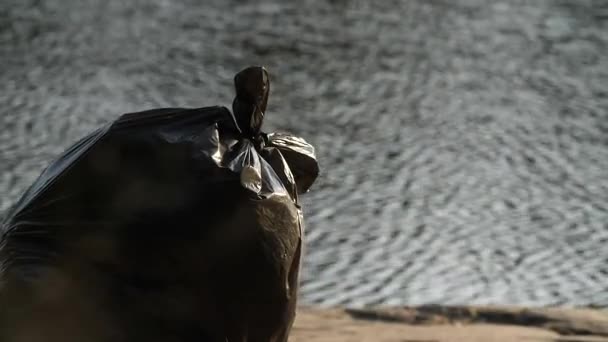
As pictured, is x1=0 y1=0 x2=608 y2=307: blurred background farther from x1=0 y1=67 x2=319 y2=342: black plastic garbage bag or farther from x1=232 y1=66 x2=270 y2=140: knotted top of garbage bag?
Answer: x1=0 y1=67 x2=319 y2=342: black plastic garbage bag

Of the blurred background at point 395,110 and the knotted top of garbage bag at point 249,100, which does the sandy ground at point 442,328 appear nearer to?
the blurred background at point 395,110

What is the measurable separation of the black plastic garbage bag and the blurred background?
208cm

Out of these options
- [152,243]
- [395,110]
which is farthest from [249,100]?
[395,110]

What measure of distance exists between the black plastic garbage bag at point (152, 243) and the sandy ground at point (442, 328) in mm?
1370

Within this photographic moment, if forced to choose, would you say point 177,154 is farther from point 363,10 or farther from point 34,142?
point 363,10

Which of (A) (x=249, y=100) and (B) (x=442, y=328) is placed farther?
(B) (x=442, y=328)

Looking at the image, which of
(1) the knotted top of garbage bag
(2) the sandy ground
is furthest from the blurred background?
(1) the knotted top of garbage bag

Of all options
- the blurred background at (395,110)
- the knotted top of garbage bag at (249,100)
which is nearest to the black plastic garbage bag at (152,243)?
the knotted top of garbage bag at (249,100)

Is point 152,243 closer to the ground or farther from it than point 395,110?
farther from it

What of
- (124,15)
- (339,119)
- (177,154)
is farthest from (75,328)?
(124,15)

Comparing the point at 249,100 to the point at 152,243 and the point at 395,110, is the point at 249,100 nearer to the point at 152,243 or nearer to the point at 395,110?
the point at 152,243

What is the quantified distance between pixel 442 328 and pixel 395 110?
3.24 metres

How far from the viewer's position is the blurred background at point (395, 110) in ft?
16.4

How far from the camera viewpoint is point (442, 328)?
4027 mm
